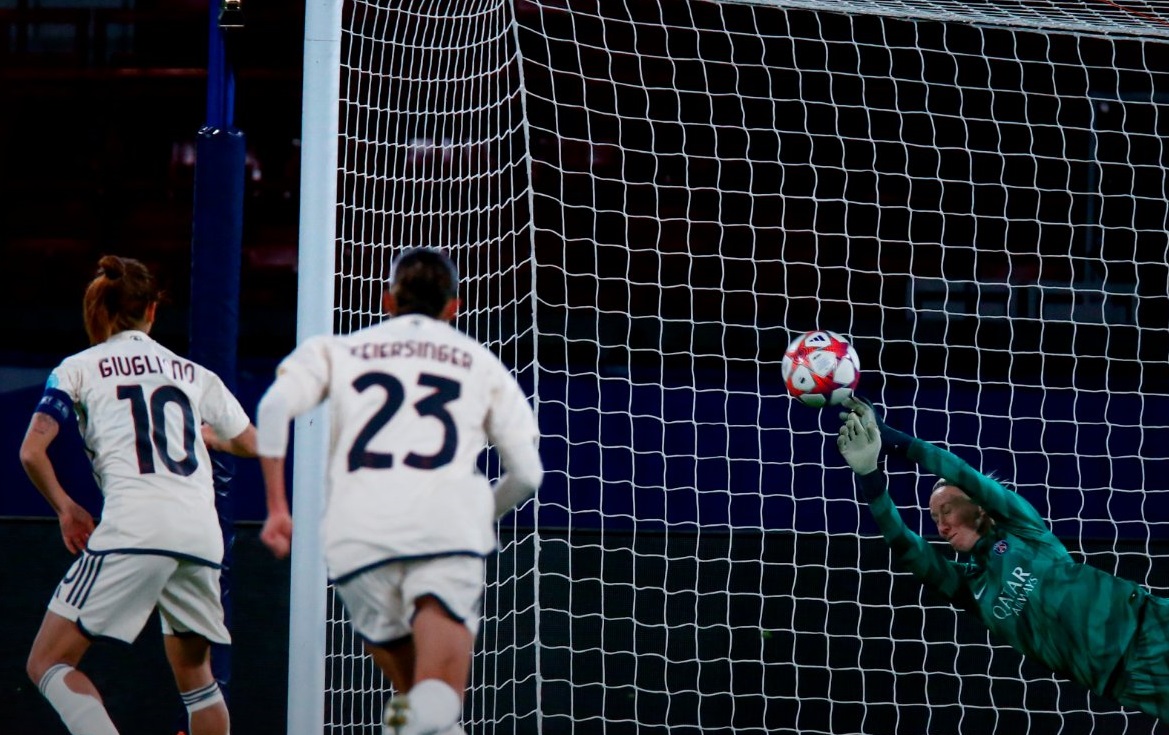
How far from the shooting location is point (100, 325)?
11.8ft

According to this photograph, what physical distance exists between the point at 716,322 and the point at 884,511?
1.59 meters

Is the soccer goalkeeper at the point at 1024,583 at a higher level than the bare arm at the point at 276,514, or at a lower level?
lower

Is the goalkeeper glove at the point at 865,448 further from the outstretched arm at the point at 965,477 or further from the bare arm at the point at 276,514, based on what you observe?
the bare arm at the point at 276,514

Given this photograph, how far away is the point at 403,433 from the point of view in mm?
2641

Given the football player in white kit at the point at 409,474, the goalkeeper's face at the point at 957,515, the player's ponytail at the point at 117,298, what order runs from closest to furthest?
1. the football player in white kit at the point at 409,474
2. the player's ponytail at the point at 117,298
3. the goalkeeper's face at the point at 957,515

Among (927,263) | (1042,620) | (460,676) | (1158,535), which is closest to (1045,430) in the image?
(1158,535)

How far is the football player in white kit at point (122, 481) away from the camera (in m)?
3.48

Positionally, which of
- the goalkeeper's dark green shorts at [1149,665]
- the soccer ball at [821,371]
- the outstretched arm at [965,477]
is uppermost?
the soccer ball at [821,371]

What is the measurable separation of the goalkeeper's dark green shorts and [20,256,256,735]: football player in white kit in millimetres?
2607

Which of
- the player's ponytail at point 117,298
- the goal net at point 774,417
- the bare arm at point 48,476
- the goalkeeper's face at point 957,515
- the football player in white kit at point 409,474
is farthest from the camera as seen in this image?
the goal net at point 774,417

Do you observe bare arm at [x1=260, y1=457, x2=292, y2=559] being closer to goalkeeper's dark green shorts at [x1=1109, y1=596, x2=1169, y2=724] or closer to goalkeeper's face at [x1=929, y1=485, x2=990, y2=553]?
goalkeeper's face at [x1=929, y1=485, x2=990, y2=553]


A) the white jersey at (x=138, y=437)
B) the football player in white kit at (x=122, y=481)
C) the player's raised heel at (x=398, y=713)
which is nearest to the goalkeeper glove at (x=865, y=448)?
the football player in white kit at (x=122, y=481)

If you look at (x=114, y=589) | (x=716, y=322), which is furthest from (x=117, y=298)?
(x=716, y=322)

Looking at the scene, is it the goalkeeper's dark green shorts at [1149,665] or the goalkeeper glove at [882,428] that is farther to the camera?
the goalkeeper glove at [882,428]
